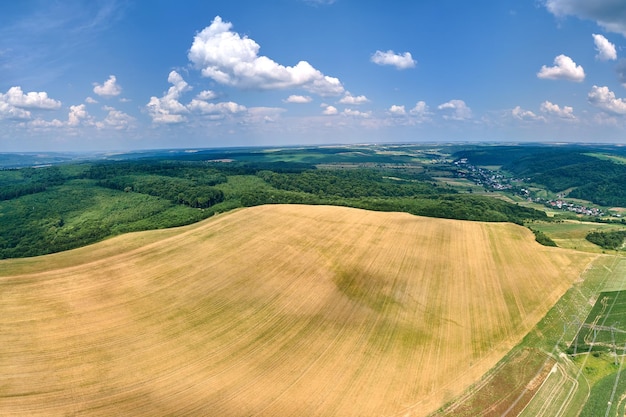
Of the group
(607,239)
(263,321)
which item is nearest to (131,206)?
(263,321)

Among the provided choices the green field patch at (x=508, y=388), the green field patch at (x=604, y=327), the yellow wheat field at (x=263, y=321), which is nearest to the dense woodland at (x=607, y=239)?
the yellow wheat field at (x=263, y=321)

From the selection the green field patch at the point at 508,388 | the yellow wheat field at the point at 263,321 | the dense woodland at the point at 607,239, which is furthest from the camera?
the dense woodland at the point at 607,239

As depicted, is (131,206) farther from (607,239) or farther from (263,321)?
(607,239)

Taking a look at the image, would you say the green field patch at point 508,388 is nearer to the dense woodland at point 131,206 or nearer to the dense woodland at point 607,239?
the dense woodland at point 131,206

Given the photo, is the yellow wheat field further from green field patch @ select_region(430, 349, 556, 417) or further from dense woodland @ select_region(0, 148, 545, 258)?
dense woodland @ select_region(0, 148, 545, 258)

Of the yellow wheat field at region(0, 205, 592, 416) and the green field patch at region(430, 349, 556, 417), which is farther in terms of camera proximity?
the yellow wheat field at region(0, 205, 592, 416)

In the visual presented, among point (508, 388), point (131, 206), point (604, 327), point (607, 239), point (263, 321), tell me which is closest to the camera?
point (508, 388)

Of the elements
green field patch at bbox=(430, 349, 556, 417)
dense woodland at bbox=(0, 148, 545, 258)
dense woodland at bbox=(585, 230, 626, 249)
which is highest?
dense woodland at bbox=(0, 148, 545, 258)

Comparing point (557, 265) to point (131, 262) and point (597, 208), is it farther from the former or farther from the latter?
point (597, 208)

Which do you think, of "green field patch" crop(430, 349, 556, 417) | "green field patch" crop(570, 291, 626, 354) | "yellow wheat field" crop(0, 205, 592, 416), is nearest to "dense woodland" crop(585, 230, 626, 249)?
"yellow wheat field" crop(0, 205, 592, 416)
